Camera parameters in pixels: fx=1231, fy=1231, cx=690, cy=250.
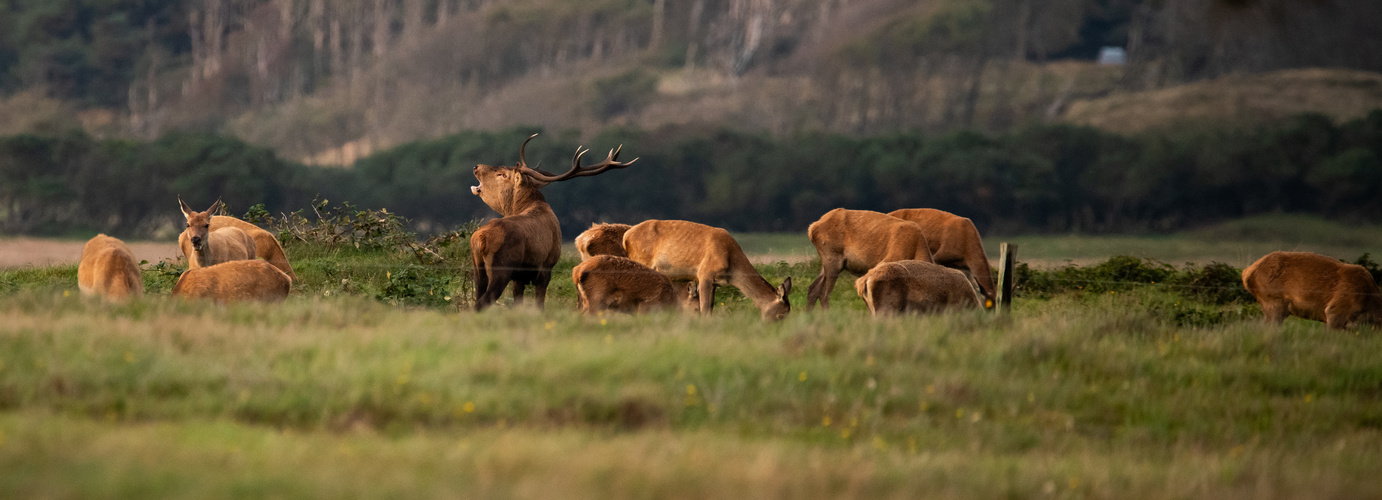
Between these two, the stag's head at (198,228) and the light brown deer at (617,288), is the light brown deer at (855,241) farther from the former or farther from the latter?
the stag's head at (198,228)

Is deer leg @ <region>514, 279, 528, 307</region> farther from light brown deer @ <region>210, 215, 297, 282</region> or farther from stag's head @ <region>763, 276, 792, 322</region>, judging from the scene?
light brown deer @ <region>210, 215, 297, 282</region>

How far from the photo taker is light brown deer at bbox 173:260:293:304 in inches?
495

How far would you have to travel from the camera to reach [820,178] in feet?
253

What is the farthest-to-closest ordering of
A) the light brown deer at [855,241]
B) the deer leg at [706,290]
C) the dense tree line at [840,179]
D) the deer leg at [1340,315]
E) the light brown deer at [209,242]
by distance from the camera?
the dense tree line at [840,179] < the light brown deer at [855,241] < the light brown deer at [209,242] < the deer leg at [706,290] < the deer leg at [1340,315]

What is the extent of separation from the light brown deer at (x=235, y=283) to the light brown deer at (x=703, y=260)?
445 centimetres

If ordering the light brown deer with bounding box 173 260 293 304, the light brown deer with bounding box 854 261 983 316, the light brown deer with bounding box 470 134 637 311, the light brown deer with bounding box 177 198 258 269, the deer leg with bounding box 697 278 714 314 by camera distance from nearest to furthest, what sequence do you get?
the light brown deer with bounding box 173 260 293 304
the light brown deer with bounding box 854 261 983 316
the light brown deer with bounding box 470 134 637 311
the deer leg with bounding box 697 278 714 314
the light brown deer with bounding box 177 198 258 269

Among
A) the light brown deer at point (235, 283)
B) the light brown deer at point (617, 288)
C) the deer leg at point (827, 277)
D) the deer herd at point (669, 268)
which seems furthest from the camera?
the deer leg at point (827, 277)

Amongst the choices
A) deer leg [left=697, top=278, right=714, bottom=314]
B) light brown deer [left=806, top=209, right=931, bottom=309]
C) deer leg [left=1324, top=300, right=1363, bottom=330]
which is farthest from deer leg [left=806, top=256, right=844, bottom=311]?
deer leg [left=1324, top=300, right=1363, bottom=330]

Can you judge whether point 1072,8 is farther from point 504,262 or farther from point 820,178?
point 504,262

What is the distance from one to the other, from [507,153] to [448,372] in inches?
2928

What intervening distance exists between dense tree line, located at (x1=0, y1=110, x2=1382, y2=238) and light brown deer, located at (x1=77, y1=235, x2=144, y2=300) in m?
57.5

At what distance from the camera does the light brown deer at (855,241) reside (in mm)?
16031

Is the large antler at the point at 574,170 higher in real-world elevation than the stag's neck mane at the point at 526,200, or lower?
higher

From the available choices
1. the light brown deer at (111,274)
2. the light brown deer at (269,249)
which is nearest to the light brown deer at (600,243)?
the light brown deer at (269,249)
